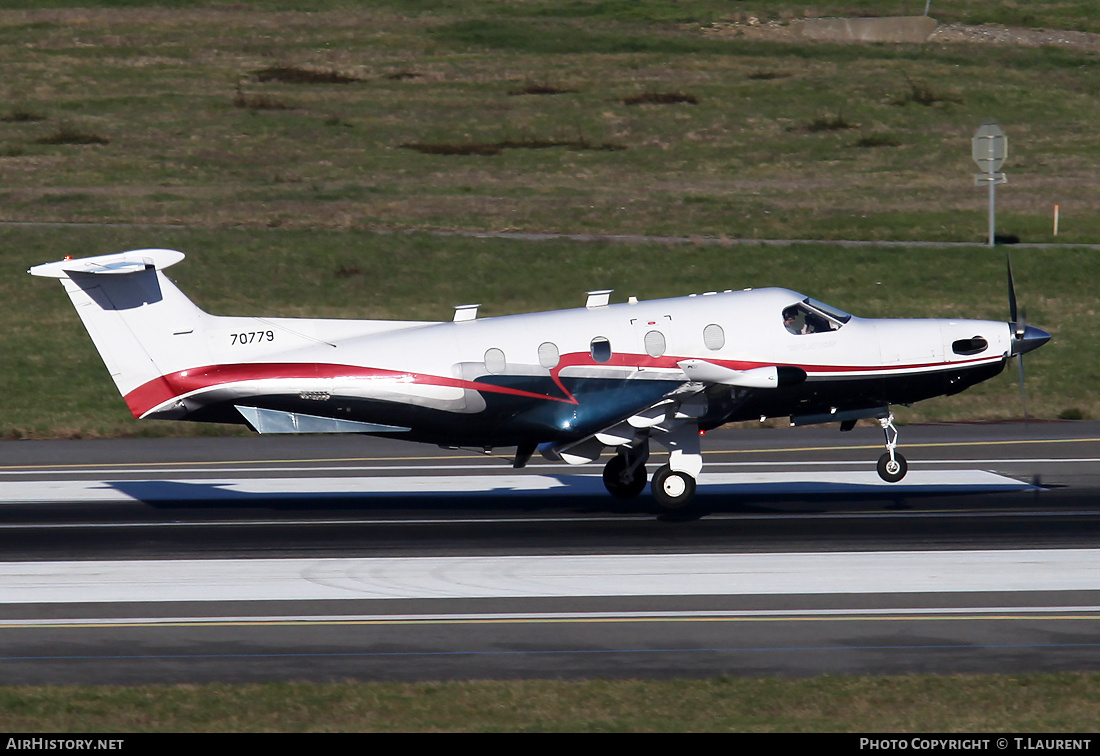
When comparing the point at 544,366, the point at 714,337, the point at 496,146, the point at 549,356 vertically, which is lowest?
the point at 544,366

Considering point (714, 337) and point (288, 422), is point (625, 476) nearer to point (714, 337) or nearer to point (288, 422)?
point (714, 337)

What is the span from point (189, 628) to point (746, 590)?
20.1 ft

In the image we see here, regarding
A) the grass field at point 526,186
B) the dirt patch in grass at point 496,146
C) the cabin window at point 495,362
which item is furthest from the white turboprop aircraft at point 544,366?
the dirt patch in grass at point 496,146

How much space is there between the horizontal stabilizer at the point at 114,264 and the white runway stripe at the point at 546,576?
3898 mm

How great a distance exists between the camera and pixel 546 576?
16875 millimetres

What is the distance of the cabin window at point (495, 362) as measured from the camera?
791 inches

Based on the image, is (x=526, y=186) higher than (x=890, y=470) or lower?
higher

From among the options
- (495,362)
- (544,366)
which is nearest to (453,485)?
(495,362)

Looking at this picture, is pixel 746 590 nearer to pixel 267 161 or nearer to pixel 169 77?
pixel 267 161

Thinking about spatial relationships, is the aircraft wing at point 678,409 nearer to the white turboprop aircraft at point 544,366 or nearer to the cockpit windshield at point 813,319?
the white turboprop aircraft at point 544,366

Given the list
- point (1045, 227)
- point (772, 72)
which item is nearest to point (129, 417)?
point (1045, 227)

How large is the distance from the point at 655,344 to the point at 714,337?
0.89 metres

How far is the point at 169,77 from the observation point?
238 feet

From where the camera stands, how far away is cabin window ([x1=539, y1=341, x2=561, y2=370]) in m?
20.2
